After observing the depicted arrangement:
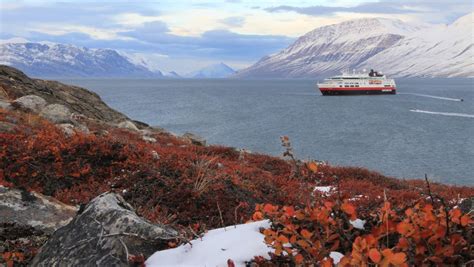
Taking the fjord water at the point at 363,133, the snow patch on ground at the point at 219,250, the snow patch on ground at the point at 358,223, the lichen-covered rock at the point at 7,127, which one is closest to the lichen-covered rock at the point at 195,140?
the lichen-covered rock at the point at 7,127

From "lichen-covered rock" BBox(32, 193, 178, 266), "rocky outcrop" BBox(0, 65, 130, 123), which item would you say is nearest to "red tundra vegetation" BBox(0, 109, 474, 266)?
"lichen-covered rock" BBox(32, 193, 178, 266)

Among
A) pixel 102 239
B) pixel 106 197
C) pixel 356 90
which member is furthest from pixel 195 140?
pixel 356 90

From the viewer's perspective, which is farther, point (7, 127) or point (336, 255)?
point (7, 127)

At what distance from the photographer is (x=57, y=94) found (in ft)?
102

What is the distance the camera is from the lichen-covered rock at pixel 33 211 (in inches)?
234

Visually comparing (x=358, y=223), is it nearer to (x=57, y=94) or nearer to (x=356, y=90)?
(x=57, y=94)

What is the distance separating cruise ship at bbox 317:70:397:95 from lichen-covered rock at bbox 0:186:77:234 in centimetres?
13951

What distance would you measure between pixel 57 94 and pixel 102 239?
29.5m

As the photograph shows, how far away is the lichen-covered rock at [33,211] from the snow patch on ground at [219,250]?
8.36 ft

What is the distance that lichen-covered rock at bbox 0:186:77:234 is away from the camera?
5.95m

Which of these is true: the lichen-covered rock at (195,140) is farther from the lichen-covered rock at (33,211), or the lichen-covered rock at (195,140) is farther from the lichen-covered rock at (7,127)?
the lichen-covered rock at (33,211)

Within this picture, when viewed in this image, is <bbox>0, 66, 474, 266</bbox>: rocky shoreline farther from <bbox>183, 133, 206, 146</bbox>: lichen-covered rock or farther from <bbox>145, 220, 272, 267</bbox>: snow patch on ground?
<bbox>183, 133, 206, 146</bbox>: lichen-covered rock

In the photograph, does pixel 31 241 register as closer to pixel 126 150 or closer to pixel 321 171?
pixel 126 150

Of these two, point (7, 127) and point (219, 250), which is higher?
point (7, 127)
